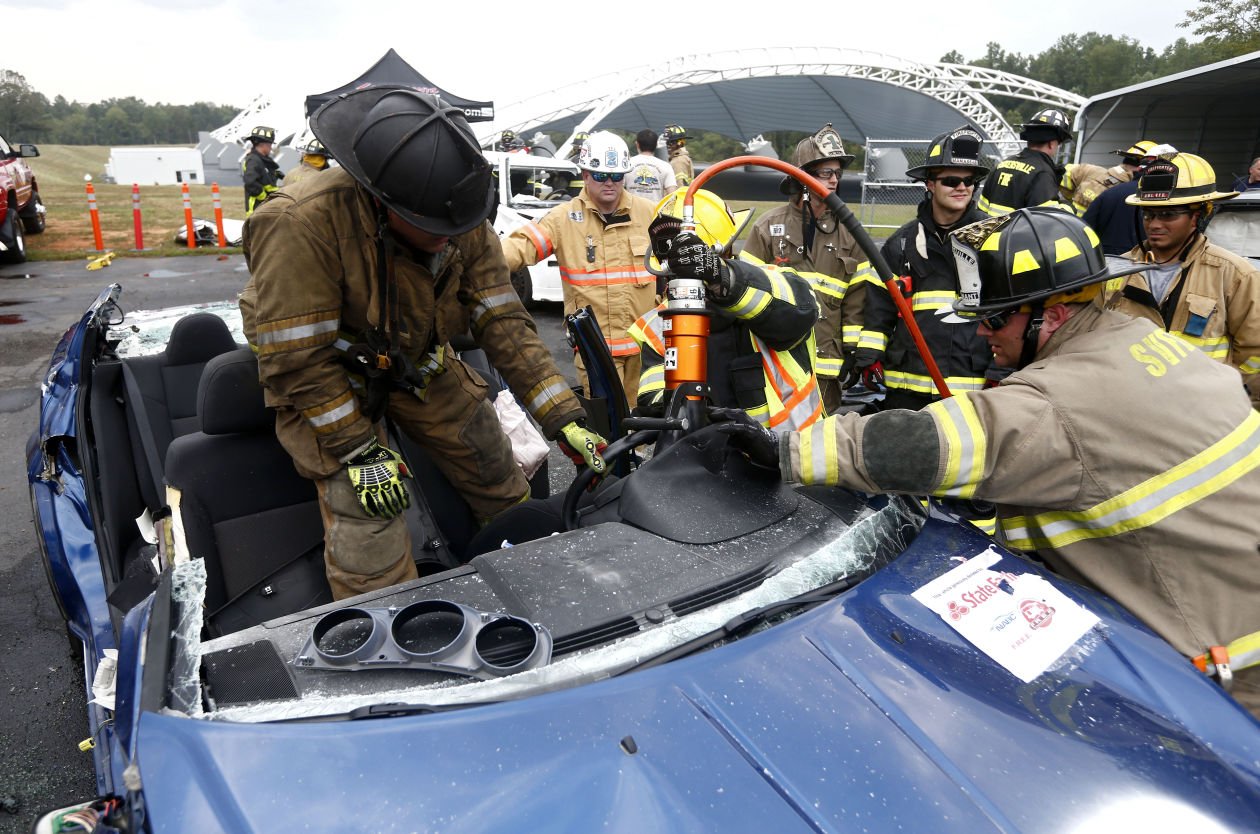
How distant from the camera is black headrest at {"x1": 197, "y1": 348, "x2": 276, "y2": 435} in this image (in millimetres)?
2365

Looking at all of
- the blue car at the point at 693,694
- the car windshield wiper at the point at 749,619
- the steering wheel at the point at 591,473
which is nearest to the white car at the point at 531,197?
the steering wheel at the point at 591,473

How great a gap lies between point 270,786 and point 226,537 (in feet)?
5.23

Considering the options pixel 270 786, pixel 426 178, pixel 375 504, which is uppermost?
pixel 426 178

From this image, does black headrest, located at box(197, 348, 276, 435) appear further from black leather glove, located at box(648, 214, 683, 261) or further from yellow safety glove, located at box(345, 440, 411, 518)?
black leather glove, located at box(648, 214, 683, 261)

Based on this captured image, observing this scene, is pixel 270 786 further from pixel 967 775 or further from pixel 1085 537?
Answer: pixel 1085 537

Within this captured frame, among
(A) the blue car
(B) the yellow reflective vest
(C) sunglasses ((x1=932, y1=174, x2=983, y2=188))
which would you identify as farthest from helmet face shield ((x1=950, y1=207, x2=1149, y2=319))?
(C) sunglasses ((x1=932, y1=174, x2=983, y2=188))

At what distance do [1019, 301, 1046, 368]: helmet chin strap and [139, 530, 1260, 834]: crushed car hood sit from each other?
2.59 ft

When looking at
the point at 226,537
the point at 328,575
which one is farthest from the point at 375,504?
the point at 226,537

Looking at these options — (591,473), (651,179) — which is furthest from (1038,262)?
(651,179)

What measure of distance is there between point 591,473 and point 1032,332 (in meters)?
1.08

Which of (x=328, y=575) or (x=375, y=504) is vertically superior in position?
(x=375, y=504)

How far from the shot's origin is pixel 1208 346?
3.45 metres

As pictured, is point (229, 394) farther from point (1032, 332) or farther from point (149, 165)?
point (149, 165)

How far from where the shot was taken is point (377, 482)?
7.40 feet
